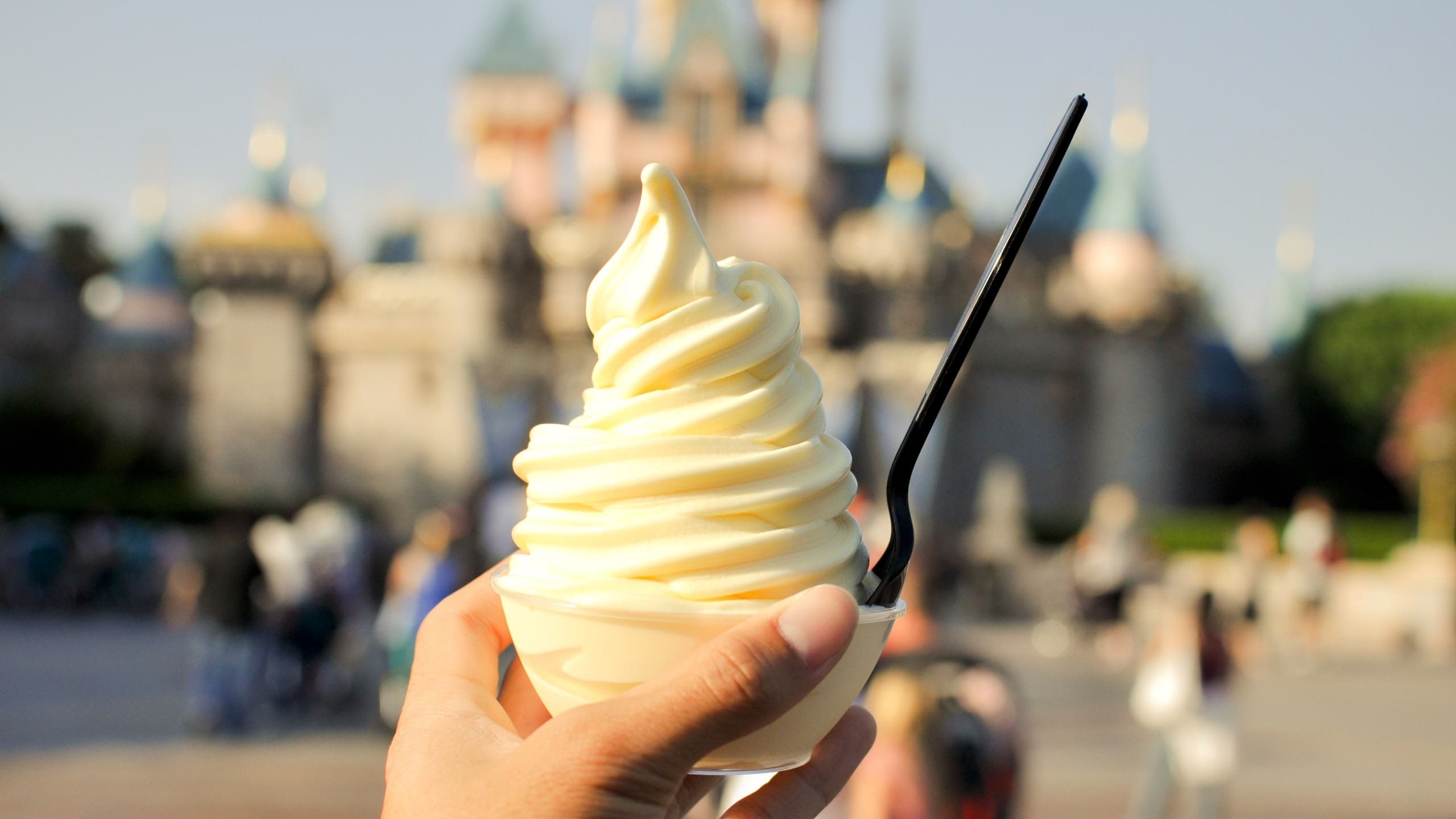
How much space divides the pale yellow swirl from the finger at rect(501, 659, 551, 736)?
0.62ft

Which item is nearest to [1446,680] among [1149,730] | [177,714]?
[1149,730]

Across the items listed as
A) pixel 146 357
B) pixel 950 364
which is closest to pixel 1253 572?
pixel 950 364

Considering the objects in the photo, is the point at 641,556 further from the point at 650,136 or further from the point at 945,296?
the point at 650,136

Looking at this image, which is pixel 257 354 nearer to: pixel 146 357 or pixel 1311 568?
pixel 146 357

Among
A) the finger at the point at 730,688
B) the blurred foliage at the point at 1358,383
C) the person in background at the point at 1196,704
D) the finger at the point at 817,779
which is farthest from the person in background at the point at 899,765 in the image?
the blurred foliage at the point at 1358,383

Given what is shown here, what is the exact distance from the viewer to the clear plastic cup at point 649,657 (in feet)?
4.05

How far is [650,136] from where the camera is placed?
109 ft

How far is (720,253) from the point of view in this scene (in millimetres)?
28000

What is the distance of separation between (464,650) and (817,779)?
423 millimetres

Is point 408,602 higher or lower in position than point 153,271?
higher

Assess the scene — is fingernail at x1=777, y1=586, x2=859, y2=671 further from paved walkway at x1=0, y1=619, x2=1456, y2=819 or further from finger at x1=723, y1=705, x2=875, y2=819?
paved walkway at x1=0, y1=619, x2=1456, y2=819

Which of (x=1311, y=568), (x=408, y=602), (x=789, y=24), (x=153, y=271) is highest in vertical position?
(x=789, y=24)

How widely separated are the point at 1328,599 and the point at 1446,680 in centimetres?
230

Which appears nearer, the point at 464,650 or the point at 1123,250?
the point at 464,650
